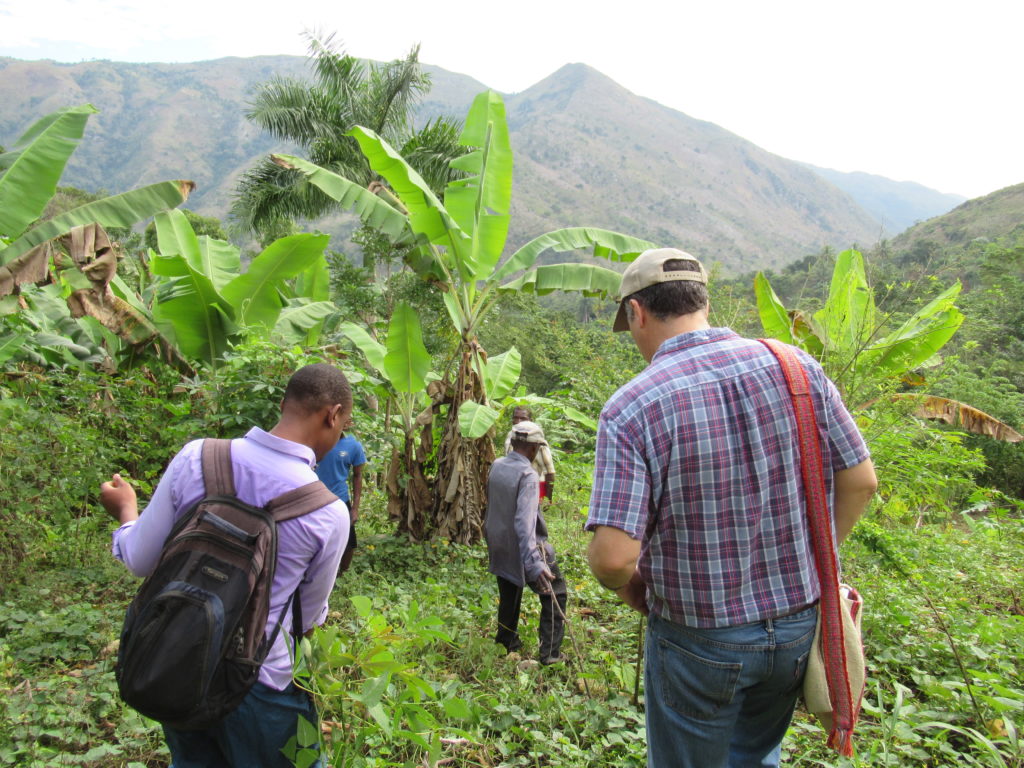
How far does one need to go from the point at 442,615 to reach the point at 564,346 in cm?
1119

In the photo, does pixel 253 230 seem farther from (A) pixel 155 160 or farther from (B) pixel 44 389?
(A) pixel 155 160

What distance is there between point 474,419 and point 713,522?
4.38m

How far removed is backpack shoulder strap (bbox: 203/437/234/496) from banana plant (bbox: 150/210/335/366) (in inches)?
160

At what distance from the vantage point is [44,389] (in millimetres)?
4871

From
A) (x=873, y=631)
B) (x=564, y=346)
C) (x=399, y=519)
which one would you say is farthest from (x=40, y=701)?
(x=564, y=346)

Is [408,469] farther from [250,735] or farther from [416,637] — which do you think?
[250,735]

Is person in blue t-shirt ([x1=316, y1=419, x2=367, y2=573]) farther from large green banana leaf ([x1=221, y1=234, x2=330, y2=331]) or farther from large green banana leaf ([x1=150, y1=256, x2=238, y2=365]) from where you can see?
large green banana leaf ([x1=150, y1=256, x2=238, y2=365])

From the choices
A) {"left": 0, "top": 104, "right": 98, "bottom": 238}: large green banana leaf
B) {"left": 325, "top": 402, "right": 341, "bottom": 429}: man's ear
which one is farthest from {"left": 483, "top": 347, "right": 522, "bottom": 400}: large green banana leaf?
{"left": 325, "top": 402, "right": 341, "bottom": 429}: man's ear

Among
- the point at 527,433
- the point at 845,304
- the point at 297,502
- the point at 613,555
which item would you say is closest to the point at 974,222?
the point at 845,304

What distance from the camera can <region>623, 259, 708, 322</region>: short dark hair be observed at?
185 centimetres

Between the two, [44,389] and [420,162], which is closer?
[44,389]

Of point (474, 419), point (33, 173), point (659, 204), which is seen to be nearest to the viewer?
point (33, 173)

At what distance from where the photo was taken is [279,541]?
5.84 ft

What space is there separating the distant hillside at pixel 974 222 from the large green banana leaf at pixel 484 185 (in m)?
36.7
